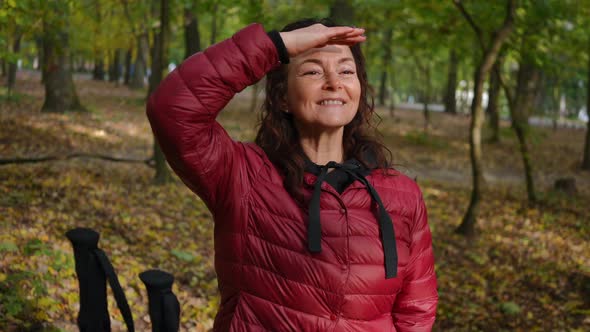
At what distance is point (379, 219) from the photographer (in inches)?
77.7

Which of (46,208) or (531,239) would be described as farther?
(531,239)

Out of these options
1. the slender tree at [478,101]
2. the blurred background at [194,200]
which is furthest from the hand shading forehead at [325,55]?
the slender tree at [478,101]

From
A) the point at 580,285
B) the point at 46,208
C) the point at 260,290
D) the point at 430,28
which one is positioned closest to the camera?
the point at 260,290

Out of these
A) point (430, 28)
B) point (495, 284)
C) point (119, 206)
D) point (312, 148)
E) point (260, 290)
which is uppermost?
point (430, 28)

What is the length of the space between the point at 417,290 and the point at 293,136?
2.59 feet

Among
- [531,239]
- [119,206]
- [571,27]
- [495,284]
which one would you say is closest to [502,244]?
[531,239]

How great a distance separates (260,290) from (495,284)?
6365 millimetres

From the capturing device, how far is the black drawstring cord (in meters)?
1.86

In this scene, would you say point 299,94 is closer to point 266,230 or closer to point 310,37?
point 310,37

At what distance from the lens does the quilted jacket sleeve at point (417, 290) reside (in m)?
2.13

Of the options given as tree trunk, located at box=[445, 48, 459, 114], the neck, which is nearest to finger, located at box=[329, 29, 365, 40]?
the neck

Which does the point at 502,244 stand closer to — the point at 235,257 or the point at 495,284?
the point at 495,284

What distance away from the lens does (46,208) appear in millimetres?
6523

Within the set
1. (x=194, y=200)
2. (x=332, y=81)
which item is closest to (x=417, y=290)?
(x=332, y=81)
